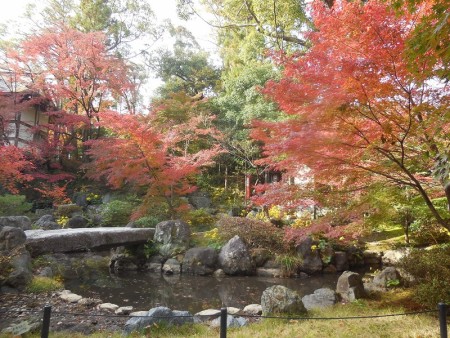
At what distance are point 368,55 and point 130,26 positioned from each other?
73.5ft

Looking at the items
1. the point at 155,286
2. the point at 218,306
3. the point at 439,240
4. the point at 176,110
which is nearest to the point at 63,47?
the point at 176,110

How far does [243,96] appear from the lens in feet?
57.6

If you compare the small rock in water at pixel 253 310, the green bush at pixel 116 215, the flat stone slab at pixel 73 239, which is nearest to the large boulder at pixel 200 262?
the flat stone slab at pixel 73 239

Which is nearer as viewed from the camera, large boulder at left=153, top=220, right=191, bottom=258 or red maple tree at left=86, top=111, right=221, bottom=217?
large boulder at left=153, top=220, right=191, bottom=258

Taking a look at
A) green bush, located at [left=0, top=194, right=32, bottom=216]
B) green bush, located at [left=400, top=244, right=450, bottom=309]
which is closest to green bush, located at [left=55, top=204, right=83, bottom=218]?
green bush, located at [left=0, top=194, right=32, bottom=216]

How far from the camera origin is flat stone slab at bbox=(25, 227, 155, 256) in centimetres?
813

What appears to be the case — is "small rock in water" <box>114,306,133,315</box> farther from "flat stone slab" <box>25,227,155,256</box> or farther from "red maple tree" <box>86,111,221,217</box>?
"red maple tree" <box>86,111,221,217</box>

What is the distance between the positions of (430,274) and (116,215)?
12.1 metres

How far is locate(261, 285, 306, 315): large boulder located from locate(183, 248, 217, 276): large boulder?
186 inches

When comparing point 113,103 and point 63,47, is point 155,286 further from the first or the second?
point 113,103

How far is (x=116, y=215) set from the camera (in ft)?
46.3

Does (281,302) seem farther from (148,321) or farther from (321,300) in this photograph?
(148,321)

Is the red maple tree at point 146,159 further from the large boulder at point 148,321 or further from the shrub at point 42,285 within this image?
the large boulder at point 148,321

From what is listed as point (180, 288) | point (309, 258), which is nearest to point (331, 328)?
point (180, 288)
